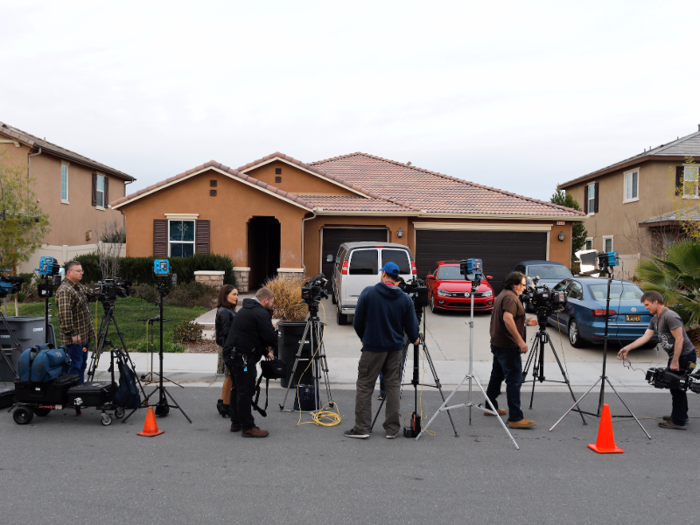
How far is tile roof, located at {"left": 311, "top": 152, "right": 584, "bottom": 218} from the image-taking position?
1934 centimetres

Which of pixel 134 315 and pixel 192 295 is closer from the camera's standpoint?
pixel 134 315

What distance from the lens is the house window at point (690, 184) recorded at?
17191 millimetres

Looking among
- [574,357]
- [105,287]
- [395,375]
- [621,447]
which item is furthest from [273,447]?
[574,357]

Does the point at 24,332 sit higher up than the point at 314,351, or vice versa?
the point at 24,332

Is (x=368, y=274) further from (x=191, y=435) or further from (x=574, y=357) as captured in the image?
(x=191, y=435)

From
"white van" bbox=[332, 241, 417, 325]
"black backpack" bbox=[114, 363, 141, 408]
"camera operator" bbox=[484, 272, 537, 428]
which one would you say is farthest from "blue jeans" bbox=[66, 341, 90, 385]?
"white van" bbox=[332, 241, 417, 325]

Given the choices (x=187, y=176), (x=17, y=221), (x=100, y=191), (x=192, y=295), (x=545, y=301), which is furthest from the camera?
(x=100, y=191)

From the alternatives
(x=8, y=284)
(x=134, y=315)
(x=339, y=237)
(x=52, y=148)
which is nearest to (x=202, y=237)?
(x=339, y=237)

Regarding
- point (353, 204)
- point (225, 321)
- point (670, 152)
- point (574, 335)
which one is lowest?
point (574, 335)

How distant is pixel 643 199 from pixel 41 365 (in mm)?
25225

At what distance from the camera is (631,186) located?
2597 centimetres

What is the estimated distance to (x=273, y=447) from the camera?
19.1ft

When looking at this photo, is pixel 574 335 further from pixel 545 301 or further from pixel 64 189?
pixel 64 189

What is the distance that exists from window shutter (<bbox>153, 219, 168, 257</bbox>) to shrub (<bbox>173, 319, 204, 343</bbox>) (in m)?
6.71
